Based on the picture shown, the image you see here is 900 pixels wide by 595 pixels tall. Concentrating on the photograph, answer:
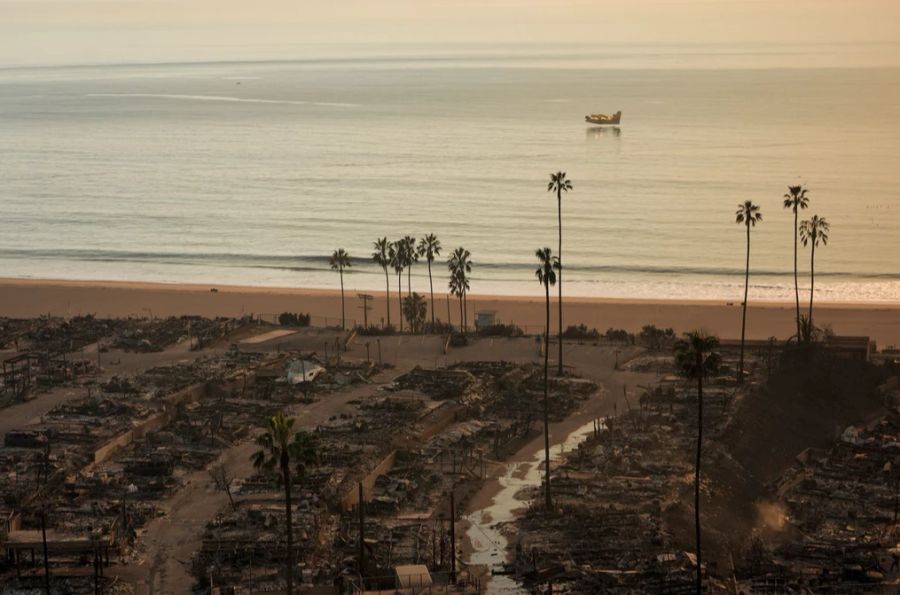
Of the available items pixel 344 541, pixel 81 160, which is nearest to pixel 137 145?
pixel 81 160

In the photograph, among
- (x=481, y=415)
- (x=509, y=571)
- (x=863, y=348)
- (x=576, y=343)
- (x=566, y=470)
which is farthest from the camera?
(x=576, y=343)

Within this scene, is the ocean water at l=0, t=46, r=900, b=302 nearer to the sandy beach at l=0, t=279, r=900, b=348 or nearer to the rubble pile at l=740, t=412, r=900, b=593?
the sandy beach at l=0, t=279, r=900, b=348

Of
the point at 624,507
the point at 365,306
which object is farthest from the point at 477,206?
the point at 624,507

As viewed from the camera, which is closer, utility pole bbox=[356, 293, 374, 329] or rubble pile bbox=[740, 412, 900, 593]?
rubble pile bbox=[740, 412, 900, 593]

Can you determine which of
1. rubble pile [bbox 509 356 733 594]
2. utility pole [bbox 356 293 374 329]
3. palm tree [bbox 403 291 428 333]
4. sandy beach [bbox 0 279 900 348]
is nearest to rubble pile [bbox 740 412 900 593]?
rubble pile [bbox 509 356 733 594]

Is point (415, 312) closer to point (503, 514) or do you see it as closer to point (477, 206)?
point (503, 514)

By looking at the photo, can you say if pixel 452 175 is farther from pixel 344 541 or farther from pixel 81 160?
Result: pixel 344 541
